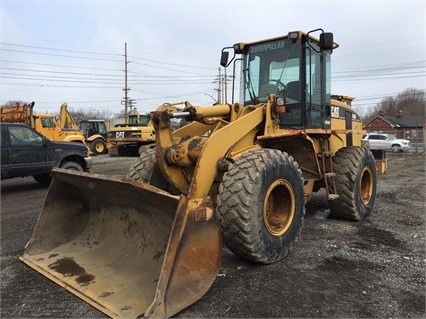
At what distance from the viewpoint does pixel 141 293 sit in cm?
338

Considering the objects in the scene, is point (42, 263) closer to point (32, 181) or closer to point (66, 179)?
point (66, 179)

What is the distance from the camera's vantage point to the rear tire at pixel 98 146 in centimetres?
2462

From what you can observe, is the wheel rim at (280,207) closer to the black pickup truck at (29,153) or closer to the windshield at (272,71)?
the windshield at (272,71)

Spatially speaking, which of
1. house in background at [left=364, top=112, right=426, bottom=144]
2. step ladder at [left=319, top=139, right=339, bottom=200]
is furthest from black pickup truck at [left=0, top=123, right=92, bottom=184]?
house in background at [left=364, top=112, right=426, bottom=144]

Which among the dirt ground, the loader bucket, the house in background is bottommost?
the dirt ground

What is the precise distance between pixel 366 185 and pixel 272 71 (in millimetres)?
2858

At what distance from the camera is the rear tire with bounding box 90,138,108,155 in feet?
80.8

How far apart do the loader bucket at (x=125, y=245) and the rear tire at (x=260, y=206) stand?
47 centimetres

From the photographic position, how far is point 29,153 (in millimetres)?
10109

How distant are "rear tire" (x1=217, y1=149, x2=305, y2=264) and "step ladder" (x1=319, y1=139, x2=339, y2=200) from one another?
1331 millimetres

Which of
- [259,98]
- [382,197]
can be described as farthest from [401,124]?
[259,98]

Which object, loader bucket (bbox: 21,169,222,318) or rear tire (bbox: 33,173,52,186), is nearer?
loader bucket (bbox: 21,169,222,318)

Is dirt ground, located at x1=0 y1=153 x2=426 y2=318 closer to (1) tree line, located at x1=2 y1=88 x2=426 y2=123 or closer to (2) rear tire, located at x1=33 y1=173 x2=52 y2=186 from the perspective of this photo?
(2) rear tire, located at x1=33 y1=173 x2=52 y2=186

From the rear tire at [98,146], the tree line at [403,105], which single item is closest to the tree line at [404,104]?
the tree line at [403,105]
